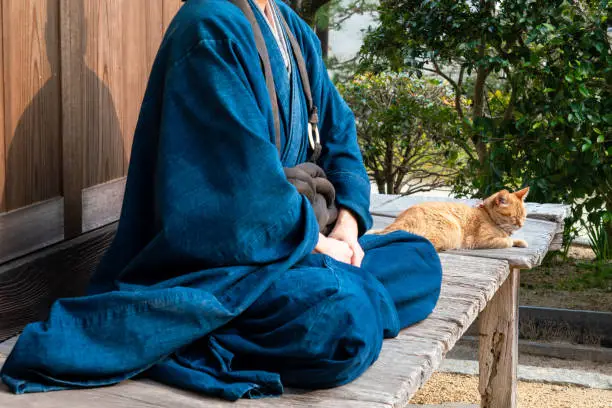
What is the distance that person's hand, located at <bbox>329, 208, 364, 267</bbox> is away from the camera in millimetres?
2436

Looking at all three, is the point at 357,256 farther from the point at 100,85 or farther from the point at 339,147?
the point at 100,85

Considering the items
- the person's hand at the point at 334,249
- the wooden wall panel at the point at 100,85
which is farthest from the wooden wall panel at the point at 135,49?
the person's hand at the point at 334,249

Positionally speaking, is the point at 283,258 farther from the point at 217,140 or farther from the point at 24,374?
the point at 24,374

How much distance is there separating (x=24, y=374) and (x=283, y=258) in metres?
0.69

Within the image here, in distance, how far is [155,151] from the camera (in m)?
2.26

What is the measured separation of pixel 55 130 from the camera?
268 centimetres

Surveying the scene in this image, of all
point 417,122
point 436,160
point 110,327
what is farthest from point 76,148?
point 436,160

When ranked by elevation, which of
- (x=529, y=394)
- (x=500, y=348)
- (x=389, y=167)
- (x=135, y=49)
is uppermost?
(x=135, y=49)

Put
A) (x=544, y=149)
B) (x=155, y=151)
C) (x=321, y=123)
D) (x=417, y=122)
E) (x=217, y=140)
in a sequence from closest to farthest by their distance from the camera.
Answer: (x=217, y=140), (x=155, y=151), (x=321, y=123), (x=544, y=149), (x=417, y=122)

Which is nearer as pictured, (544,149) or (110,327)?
(110,327)

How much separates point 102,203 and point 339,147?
93 centimetres

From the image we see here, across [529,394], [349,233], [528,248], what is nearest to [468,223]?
[528,248]

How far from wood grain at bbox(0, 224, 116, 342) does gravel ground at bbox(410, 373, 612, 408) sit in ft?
7.50

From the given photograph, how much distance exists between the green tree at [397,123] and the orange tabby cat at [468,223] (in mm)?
3360
